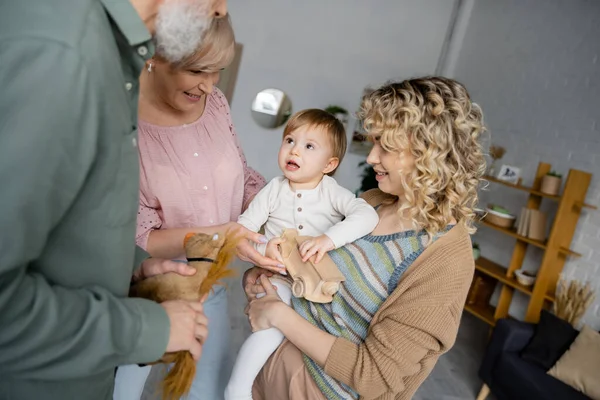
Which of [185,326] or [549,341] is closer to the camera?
[185,326]

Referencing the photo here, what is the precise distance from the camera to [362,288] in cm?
147

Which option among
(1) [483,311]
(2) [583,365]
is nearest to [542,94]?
(1) [483,311]

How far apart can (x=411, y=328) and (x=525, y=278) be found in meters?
3.59

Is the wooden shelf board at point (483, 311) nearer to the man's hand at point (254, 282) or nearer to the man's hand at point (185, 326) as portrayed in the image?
the man's hand at point (254, 282)

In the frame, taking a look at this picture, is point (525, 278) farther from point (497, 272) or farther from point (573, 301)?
point (573, 301)

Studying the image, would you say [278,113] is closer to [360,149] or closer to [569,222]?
[360,149]

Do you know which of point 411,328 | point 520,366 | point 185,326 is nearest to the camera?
point 185,326

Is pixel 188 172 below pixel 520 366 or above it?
above

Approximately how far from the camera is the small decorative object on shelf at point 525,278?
173 inches

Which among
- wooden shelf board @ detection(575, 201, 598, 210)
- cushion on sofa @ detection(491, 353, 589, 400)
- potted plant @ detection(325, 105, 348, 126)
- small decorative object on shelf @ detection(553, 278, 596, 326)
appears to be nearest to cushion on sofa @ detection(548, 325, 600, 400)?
cushion on sofa @ detection(491, 353, 589, 400)

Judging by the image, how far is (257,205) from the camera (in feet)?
5.73

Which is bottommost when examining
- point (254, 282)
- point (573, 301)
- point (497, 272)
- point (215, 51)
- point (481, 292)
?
point (481, 292)

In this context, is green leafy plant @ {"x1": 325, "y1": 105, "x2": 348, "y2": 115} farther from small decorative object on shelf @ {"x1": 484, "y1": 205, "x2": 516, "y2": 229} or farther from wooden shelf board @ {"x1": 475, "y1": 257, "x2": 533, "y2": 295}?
wooden shelf board @ {"x1": 475, "y1": 257, "x2": 533, "y2": 295}

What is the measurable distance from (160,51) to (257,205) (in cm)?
87
